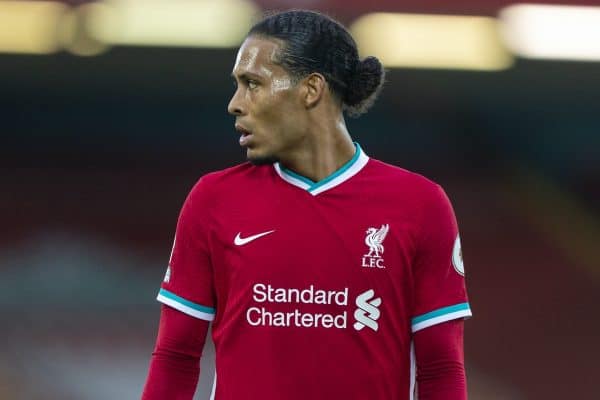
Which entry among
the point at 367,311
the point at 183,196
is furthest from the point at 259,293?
the point at 183,196

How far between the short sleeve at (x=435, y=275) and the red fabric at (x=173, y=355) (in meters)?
0.44

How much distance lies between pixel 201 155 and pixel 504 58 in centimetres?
230

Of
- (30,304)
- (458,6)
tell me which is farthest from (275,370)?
(30,304)

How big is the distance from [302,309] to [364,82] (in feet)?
1.72

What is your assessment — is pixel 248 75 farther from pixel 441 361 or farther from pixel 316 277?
pixel 441 361

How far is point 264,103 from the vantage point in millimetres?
2166

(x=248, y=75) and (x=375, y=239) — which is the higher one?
(x=248, y=75)

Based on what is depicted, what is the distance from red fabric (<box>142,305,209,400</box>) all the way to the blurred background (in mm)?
4192

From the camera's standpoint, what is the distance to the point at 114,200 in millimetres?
7406

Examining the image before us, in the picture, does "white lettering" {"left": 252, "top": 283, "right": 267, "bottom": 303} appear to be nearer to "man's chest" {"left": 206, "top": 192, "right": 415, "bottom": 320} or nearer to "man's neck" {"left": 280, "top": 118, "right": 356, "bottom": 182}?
"man's chest" {"left": 206, "top": 192, "right": 415, "bottom": 320}

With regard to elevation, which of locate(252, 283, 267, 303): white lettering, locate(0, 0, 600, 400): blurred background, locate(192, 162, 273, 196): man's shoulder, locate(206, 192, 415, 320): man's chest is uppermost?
locate(0, 0, 600, 400): blurred background

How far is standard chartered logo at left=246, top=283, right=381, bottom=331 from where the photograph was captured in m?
2.10

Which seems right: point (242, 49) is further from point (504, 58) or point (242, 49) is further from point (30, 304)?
point (30, 304)

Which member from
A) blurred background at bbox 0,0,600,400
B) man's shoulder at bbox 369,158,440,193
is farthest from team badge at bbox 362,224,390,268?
blurred background at bbox 0,0,600,400
